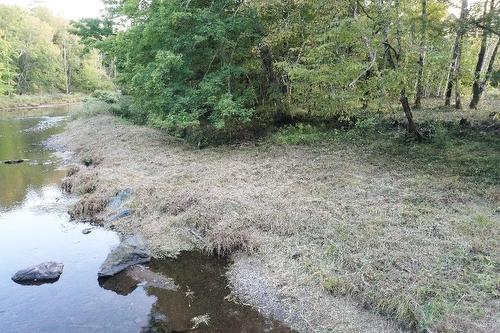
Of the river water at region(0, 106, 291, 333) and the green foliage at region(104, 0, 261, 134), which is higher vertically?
the green foliage at region(104, 0, 261, 134)

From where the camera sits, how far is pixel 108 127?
2289 centimetres

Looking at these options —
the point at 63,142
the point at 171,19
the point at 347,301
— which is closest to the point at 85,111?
the point at 63,142

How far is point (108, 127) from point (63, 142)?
2.57 m

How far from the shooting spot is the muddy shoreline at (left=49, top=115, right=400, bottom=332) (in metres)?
5.80

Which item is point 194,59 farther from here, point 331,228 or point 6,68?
point 6,68

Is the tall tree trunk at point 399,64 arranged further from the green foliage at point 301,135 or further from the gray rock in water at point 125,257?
the gray rock in water at point 125,257

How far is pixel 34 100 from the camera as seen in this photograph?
53562 millimetres

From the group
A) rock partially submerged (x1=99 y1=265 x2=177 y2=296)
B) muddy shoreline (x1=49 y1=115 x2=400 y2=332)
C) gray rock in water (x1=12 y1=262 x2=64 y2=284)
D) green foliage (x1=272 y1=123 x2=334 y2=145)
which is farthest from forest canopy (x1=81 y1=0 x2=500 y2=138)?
gray rock in water (x1=12 y1=262 x2=64 y2=284)

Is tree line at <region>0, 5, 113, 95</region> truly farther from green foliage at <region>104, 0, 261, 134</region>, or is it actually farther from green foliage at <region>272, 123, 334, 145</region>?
green foliage at <region>272, 123, 334, 145</region>

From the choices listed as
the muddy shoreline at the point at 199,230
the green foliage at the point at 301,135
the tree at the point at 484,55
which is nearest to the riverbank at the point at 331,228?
the muddy shoreline at the point at 199,230

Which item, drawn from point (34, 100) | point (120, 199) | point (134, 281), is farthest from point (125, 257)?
point (34, 100)

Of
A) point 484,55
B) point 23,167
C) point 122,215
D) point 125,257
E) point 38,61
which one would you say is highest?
point 38,61

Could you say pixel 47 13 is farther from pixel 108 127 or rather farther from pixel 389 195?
pixel 389 195

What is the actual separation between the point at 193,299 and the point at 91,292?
5.96ft
